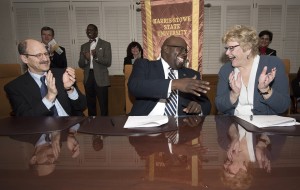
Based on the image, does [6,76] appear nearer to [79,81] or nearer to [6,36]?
[79,81]

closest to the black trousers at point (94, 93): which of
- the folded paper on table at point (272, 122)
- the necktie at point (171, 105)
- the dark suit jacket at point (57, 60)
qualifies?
the dark suit jacket at point (57, 60)

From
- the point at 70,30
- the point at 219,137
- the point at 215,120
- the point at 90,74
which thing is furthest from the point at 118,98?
the point at 219,137

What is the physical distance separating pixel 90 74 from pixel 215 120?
3673mm

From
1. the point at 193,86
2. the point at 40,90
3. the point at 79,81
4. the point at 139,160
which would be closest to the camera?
the point at 139,160

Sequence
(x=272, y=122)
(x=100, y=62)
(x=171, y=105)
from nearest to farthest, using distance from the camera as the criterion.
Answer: (x=272, y=122), (x=171, y=105), (x=100, y=62)

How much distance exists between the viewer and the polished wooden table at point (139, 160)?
0.76 m

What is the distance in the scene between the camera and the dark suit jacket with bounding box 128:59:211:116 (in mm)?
1884

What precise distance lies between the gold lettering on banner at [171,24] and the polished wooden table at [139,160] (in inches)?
115

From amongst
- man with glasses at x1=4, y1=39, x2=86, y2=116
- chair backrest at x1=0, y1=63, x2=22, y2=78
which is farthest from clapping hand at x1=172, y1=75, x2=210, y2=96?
chair backrest at x1=0, y1=63, x2=22, y2=78

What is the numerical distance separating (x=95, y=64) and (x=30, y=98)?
3.00 m

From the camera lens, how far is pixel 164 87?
5.99ft

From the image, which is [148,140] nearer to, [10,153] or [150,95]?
[10,153]

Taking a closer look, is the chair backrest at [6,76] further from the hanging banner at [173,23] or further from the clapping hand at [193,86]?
the hanging banner at [173,23]

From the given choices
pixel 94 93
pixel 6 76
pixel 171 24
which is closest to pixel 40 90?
pixel 6 76
